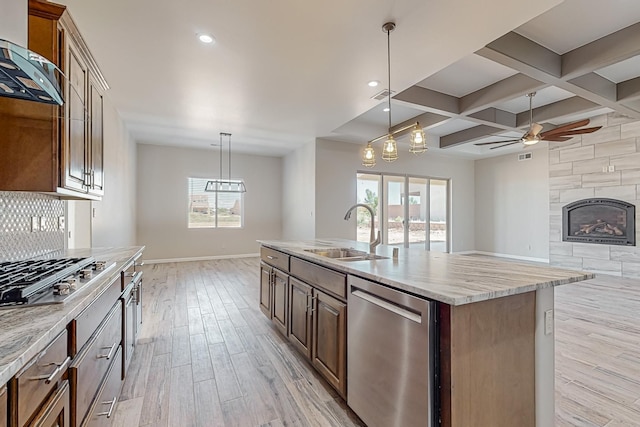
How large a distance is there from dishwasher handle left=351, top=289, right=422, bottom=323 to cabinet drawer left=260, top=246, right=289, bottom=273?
3.53ft

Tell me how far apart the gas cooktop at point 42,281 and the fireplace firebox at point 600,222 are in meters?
7.74

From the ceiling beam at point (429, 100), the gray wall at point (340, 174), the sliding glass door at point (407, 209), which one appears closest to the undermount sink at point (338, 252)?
the ceiling beam at point (429, 100)

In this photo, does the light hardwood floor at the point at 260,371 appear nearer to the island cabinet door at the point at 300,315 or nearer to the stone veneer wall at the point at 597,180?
the island cabinet door at the point at 300,315

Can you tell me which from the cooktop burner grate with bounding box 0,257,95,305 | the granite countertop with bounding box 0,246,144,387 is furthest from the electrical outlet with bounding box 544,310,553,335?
the cooktop burner grate with bounding box 0,257,95,305

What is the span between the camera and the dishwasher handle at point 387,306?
1.30 metres

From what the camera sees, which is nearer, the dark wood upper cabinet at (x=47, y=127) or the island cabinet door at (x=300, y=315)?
the dark wood upper cabinet at (x=47, y=127)

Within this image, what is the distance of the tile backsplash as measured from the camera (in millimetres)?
1762

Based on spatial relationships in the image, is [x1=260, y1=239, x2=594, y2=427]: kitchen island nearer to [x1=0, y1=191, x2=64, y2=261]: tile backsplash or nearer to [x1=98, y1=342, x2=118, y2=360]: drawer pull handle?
[x1=98, y1=342, x2=118, y2=360]: drawer pull handle

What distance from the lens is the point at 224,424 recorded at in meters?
1.72

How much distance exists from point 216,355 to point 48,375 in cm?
180

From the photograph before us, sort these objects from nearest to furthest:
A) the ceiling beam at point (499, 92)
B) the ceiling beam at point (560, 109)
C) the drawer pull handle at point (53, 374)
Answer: the drawer pull handle at point (53, 374)
the ceiling beam at point (499, 92)
the ceiling beam at point (560, 109)

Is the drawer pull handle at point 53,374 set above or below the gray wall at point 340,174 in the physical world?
below

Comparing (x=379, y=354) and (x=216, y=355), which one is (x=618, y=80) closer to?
(x=379, y=354)

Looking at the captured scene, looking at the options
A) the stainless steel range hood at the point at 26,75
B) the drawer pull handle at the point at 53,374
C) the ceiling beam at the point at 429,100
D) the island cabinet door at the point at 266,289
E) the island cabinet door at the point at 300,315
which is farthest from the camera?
the ceiling beam at the point at 429,100
